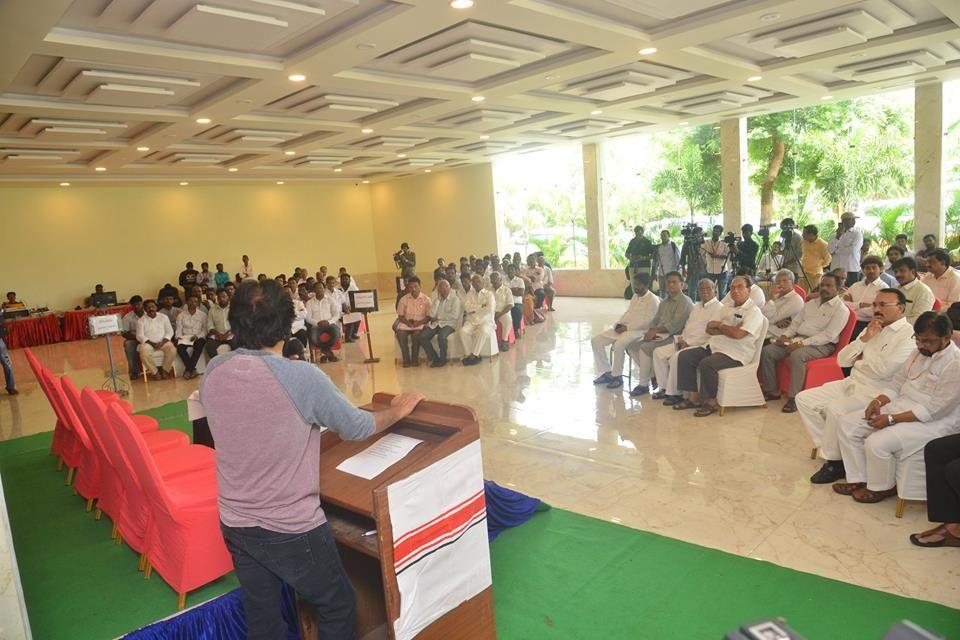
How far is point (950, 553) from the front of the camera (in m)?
3.31

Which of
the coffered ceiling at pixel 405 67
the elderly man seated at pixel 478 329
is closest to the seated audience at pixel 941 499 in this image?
the coffered ceiling at pixel 405 67

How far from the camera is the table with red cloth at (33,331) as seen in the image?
13773 millimetres

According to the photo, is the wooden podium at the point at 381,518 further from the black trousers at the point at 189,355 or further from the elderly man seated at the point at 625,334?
the black trousers at the point at 189,355

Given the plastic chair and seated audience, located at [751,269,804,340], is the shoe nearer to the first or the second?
the plastic chair

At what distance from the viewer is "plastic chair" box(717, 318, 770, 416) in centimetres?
585

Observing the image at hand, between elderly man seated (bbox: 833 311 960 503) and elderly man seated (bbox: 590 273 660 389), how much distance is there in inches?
123

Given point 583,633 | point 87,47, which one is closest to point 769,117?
point 87,47

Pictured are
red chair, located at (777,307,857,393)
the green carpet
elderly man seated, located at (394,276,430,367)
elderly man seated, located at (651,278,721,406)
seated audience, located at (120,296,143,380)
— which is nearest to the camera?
the green carpet

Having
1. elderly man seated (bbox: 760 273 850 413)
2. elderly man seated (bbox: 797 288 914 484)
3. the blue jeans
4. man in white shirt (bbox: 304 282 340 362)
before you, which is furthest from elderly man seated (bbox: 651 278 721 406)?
the blue jeans

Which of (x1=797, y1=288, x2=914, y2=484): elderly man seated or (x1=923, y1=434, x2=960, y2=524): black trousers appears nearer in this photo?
(x1=923, y1=434, x2=960, y2=524): black trousers

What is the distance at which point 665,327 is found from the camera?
22.5ft

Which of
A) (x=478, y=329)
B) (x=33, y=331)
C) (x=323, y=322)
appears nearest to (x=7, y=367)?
(x=323, y=322)

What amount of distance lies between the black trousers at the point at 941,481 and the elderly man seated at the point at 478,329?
6.19 metres

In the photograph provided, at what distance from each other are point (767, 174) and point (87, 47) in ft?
41.0
